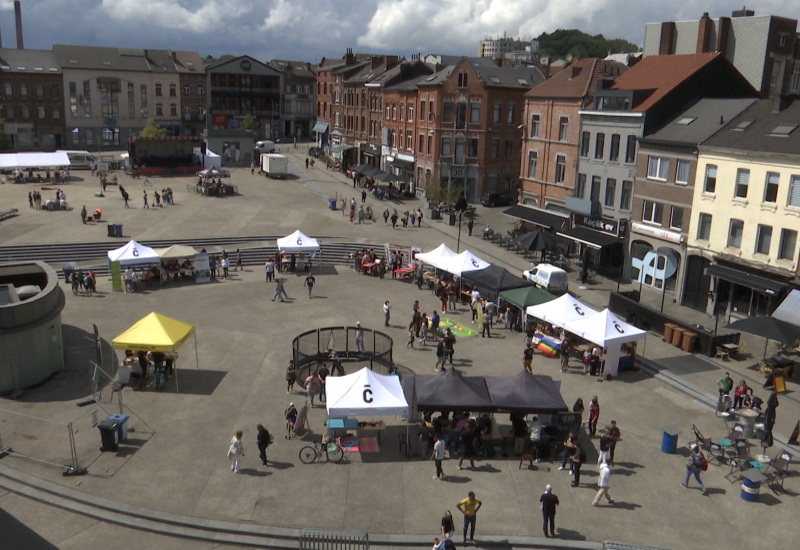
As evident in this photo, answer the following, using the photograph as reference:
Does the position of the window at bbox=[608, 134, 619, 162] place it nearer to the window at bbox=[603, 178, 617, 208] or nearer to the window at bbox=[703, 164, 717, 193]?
the window at bbox=[603, 178, 617, 208]

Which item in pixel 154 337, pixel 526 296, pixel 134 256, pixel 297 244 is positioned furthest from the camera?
pixel 297 244

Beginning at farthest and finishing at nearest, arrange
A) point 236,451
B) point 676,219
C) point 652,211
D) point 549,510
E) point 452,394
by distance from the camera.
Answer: point 652,211, point 676,219, point 452,394, point 236,451, point 549,510

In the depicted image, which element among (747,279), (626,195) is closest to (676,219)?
(626,195)

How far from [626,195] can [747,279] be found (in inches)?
425

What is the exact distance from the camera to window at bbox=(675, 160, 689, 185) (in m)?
37.3

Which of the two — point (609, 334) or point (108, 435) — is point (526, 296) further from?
point (108, 435)

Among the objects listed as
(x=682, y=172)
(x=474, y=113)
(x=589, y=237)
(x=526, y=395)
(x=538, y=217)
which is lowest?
(x=526, y=395)

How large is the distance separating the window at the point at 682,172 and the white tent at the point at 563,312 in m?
13.1

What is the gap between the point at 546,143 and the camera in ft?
164

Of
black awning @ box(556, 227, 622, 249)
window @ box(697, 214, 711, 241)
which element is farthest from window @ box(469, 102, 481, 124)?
window @ box(697, 214, 711, 241)

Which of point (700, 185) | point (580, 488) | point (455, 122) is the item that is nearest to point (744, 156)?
point (700, 185)

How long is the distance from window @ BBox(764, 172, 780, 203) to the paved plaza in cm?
688

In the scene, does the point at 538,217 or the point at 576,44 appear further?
the point at 576,44

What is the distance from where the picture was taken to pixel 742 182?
33.9 meters
